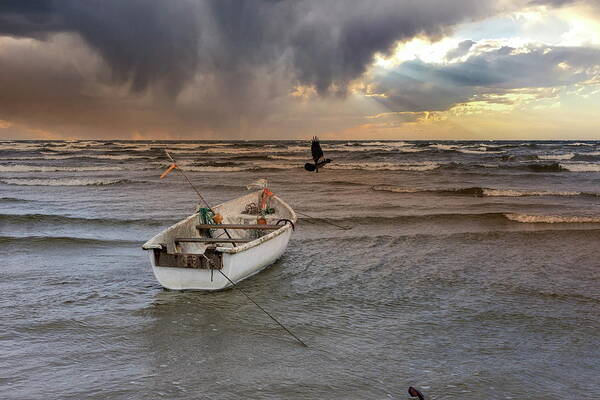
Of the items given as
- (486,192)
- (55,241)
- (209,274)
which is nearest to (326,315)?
(209,274)

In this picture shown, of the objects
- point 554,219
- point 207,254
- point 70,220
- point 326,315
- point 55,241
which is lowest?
point 326,315

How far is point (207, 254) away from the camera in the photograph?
7.66 m

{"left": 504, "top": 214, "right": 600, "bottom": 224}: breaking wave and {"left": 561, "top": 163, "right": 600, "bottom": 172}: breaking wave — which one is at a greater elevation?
{"left": 561, "top": 163, "right": 600, "bottom": 172}: breaking wave

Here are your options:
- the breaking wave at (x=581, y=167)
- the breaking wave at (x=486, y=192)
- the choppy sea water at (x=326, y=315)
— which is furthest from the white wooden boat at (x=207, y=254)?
the breaking wave at (x=581, y=167)

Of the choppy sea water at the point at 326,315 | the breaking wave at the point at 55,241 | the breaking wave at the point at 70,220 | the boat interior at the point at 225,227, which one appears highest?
the boat interior at the point at 225,227

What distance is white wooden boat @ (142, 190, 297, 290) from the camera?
7.63 m

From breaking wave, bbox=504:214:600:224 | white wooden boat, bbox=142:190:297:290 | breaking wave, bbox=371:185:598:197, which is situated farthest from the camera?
breaking wave, bbox=371:185:598:197

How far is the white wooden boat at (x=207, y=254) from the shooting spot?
7633 millimetres

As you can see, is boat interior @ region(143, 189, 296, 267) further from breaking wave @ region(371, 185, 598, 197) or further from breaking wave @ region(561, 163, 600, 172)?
breaking wave @ region(561, 163, 600, 172)

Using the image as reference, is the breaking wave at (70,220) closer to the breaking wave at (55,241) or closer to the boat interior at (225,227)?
the breaking wave at (55,241)

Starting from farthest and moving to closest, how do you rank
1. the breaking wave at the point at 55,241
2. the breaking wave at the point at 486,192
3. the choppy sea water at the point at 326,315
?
the breaking wave at the point at 486,192 → the breaking wave at the point at 55,241 → the choppy sea water at the point at 326,315

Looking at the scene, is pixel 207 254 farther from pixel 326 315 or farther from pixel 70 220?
pixel 70 220

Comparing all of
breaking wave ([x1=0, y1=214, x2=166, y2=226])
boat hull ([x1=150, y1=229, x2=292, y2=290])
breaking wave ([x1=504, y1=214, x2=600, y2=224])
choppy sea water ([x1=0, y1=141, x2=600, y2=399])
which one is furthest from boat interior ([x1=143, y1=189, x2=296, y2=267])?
breaking wave ([x1=504, y1=214, x2=600, y2=224])

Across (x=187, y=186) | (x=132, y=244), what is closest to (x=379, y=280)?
(x=132, y=244)
